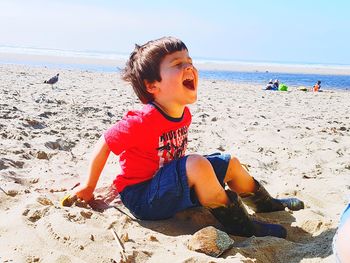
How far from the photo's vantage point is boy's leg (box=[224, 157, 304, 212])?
2561mm

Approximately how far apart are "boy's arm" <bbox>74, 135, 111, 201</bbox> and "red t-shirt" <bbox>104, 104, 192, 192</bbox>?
2.0 inches

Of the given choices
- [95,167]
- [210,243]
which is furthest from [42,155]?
[210,243]

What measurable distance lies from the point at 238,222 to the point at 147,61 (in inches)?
41.0

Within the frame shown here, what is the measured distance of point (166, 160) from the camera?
2.44 metres

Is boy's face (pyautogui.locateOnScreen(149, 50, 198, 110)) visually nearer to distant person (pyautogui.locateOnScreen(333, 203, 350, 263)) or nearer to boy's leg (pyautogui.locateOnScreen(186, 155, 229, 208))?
boy's leg (pyautogui.locateOnScreen(186, 155, 229, 208))

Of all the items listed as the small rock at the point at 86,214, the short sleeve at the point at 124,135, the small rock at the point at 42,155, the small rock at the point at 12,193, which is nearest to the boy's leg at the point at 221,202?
the short sleeve at the point at 124,135

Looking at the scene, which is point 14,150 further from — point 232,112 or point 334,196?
point 232,112

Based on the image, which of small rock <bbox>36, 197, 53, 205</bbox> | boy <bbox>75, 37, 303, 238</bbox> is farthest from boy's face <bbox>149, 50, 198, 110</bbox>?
small rock <bbox>36, 197, 53, 205</bbox>

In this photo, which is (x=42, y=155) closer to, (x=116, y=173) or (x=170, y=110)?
(x=116, y=173)

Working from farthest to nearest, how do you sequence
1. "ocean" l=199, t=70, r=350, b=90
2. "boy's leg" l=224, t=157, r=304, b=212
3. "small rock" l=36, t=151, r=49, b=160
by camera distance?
"ocean" l=199, t=70, r=350, b=90 → "small rock" l=36, t=151, r=49, b=160 → "boy's leg" l=224, t=157, r=304, b=212

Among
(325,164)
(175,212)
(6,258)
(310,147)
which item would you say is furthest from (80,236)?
(310,147)

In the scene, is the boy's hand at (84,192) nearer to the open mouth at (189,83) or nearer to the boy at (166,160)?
the boy at (166,160)

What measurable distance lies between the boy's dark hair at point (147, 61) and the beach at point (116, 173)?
75 centimetres

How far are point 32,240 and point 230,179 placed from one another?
121cm
